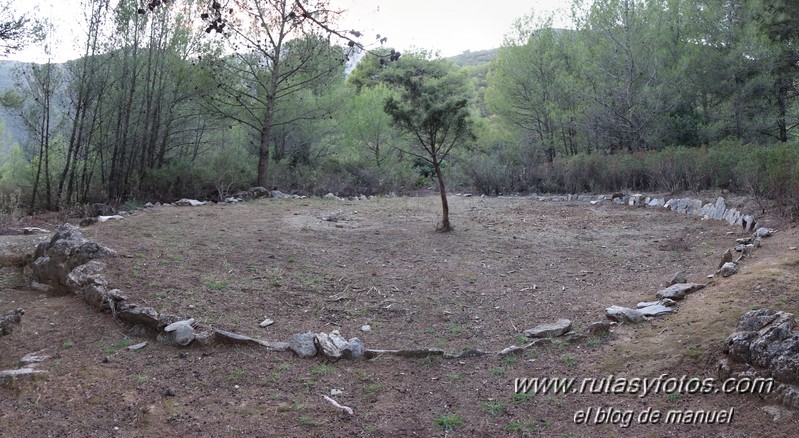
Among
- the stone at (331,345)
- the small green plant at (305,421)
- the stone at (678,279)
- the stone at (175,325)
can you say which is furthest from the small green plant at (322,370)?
the stone at (678,279)

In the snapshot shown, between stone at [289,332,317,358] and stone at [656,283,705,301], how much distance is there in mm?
2930

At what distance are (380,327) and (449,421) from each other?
1549 mm

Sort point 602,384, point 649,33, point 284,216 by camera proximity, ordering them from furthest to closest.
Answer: point 649,33
point 284,216
point 602,384

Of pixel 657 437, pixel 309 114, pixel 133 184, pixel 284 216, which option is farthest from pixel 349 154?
pixel 657 437

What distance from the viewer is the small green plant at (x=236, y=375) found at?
3.25 metres

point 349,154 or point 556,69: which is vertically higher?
point 556,69

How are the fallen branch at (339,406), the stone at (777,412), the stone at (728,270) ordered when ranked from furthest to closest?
1. the stone at (728,270)
2. the fallen branch at (339,406)
3. the stone at (777,412)

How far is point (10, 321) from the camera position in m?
3.94

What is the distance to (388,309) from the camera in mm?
4691

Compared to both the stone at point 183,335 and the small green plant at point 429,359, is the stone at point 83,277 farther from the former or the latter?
the small green plant at point 429,359

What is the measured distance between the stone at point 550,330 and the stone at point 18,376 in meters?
3.18

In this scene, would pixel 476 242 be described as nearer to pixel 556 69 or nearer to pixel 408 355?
pixel 408 355

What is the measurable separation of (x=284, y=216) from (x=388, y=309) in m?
4.50

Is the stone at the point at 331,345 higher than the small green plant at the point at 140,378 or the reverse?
higher
